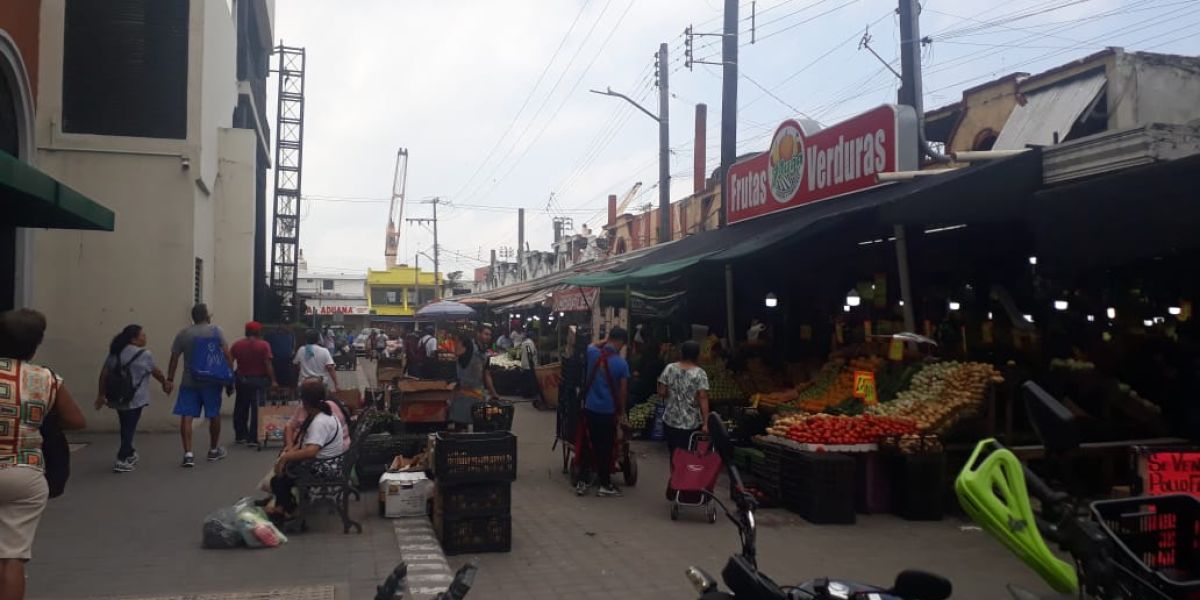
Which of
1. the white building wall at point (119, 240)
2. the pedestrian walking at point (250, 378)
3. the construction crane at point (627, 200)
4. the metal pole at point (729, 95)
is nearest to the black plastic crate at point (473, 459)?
the pedestrian walking at point (250, 378)

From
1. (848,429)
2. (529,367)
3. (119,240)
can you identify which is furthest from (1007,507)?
(529,367)

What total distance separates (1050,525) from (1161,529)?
766 millimetres

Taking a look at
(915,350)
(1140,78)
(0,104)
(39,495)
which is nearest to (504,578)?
(39,495)

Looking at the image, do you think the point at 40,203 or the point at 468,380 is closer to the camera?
the point at 40,203

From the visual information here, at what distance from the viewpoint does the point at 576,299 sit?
1733 cm

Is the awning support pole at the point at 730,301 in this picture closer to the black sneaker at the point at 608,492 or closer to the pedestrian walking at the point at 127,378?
the black sneaker at the point at 608,492

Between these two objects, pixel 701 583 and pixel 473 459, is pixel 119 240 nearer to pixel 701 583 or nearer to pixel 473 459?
pixel 473 459

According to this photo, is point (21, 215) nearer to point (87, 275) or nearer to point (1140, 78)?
point (87, 275)

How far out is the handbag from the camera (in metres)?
4.50

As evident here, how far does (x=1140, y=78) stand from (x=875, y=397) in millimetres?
19308

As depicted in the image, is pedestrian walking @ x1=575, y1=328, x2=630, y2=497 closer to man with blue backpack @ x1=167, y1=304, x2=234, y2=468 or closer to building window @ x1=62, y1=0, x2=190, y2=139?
man with blue backpack @ x1=167, y1=304, x2=234, y2=468

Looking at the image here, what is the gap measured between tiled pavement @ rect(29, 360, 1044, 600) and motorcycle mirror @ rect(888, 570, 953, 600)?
300cm

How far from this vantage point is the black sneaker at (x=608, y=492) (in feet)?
29.9

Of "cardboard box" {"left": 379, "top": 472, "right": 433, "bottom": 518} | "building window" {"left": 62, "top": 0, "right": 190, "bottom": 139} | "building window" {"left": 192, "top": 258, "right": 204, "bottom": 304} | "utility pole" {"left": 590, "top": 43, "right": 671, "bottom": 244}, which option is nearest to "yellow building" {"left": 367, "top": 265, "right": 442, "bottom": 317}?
"utility pole" {"left": 590, "top": 43, "right": 671, "bottom": 244}
